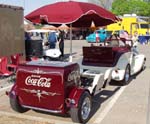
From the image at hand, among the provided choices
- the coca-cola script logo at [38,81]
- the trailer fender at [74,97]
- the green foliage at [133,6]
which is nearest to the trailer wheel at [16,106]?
the coca-cola script logo at [38,81]

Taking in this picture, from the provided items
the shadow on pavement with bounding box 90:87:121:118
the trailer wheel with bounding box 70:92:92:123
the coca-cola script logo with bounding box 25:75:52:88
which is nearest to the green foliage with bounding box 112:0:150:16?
the shadow on pavement with bounding box 90:87:121:118

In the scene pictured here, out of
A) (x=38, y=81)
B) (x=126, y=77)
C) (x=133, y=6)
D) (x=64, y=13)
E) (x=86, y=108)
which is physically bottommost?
(x=86, y=108)

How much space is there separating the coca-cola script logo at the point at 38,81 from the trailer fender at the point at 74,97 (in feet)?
1.54

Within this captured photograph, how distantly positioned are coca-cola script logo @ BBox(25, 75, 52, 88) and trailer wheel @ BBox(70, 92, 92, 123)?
27.6 inches

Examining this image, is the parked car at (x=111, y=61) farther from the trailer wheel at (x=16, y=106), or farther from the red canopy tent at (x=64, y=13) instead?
the trailer wheel at (x=16, y=106)

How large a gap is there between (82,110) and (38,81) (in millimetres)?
1043

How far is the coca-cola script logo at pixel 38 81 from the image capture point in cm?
706

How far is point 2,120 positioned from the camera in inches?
284

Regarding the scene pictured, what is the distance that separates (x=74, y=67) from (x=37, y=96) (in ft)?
3.09

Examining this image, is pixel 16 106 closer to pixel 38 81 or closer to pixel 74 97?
pixel 38 81

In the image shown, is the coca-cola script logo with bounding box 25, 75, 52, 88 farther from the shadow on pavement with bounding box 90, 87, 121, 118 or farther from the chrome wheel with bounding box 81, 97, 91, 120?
the shadow on pavement with bounding box 90, 87, 121, 118

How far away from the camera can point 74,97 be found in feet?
23.0

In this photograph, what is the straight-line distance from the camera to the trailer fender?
695cm

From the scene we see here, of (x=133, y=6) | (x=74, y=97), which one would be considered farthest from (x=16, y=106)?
(x=133, y=6)
